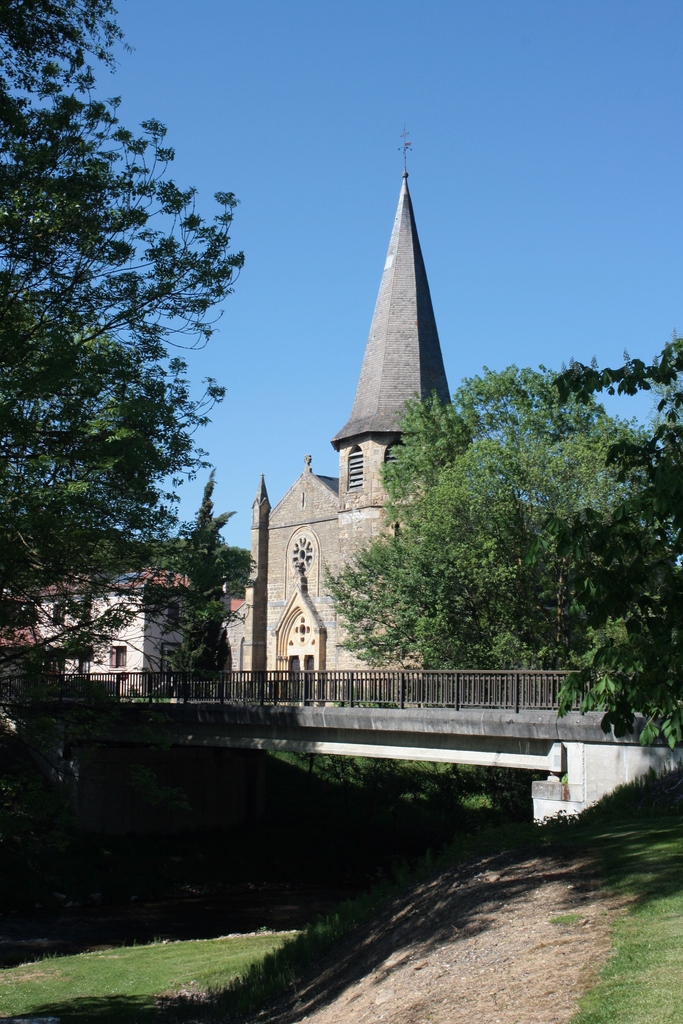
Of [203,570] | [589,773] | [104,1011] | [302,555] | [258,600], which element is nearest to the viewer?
[203,570]

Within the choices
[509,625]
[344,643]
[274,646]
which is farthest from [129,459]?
[274,646]

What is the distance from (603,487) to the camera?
23984 mm

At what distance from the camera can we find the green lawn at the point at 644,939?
19.1 ft

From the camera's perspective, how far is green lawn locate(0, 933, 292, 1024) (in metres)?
12.0

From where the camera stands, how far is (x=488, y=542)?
25.2 m

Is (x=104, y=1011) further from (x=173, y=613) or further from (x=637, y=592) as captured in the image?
(x=637, y=592)

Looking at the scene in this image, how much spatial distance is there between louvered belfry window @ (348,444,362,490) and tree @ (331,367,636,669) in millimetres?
8529

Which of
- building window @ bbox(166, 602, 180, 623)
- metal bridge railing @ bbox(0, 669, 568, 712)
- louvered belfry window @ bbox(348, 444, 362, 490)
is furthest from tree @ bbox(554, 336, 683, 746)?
louvered belfry window @ bbox(348, 444, 362, 490)

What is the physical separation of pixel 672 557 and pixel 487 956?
11.0 ft

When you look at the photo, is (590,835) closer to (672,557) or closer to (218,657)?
(672,557)

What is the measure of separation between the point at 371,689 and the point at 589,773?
6537 millimetres

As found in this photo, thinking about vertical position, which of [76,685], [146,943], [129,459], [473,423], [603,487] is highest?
[473,423]

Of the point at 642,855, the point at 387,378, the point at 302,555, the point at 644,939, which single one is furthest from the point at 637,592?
the point at 302,555

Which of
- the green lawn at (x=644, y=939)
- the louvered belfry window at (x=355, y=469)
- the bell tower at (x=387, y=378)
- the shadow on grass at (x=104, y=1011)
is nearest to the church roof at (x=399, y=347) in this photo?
the bell tower at (x=387, y=378)
